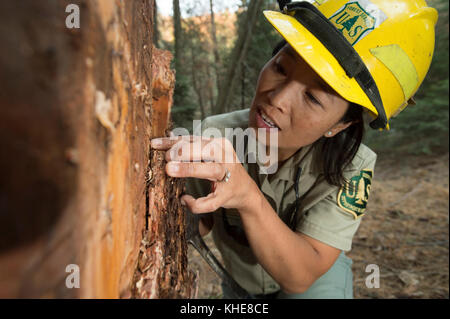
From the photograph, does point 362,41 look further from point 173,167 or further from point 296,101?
point 173,167

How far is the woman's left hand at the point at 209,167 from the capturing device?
716 mm

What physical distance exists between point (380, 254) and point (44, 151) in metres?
3.40

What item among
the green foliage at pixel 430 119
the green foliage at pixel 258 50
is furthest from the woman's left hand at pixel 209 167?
the green foliage at pixel 430 119

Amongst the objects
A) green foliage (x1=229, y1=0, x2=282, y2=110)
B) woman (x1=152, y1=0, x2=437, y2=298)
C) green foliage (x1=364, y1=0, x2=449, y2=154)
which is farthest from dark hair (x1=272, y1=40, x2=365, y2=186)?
green foliage (x1=364, y1=0, x2=449, y2=154)

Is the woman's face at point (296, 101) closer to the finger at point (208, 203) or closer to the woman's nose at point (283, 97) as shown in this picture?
the woman's nose at point (283, 97)

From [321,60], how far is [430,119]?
5886 millimetres

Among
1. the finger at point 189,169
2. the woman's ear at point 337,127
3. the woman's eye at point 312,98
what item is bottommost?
the finger at point 189,169

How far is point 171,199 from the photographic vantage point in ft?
2.90

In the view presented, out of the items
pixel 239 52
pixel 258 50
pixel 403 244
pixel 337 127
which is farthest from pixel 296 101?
pixel 258 50

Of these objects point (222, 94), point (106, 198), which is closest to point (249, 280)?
point (106, 198)

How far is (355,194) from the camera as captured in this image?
55.5 inches

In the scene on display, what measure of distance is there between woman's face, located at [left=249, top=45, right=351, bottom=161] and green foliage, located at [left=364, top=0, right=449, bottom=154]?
534cm

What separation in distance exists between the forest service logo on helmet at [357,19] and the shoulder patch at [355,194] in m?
0.75

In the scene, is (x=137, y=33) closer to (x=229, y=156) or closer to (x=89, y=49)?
(x=89, y=49)
